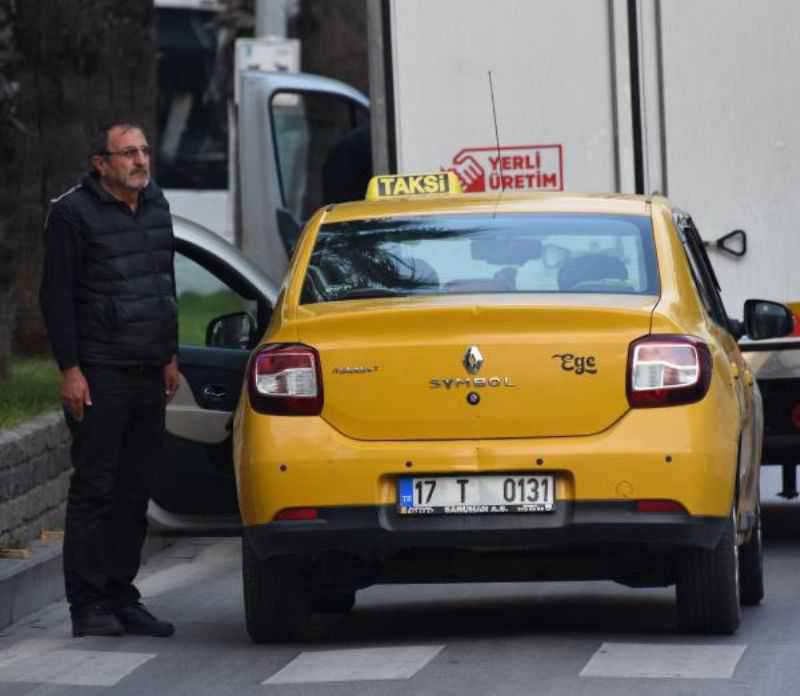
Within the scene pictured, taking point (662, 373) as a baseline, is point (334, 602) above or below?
below

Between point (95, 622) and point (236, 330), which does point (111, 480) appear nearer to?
point (95, 622)

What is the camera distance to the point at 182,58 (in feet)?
177

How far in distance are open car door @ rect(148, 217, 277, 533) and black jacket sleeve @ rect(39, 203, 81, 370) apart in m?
1.68

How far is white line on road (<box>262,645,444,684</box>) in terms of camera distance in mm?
8641

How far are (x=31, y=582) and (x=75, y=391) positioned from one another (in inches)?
57.8

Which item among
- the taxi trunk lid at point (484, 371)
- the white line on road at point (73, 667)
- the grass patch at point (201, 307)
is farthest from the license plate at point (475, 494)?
the grass patch at point (201, 307)

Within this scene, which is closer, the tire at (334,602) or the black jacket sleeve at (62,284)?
the black jacket sleeve at (62,284)

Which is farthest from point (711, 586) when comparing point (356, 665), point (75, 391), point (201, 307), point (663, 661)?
point (201, 307)

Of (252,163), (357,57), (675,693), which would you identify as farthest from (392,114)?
(357,57)

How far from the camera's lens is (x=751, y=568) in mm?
10219

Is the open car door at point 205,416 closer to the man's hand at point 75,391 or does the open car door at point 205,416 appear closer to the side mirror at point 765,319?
the man's hand at point 75,391

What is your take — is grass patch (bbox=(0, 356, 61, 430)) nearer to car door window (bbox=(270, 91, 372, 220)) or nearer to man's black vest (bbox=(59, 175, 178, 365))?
man's black vest (bbox=(59, 175, 178, 365))

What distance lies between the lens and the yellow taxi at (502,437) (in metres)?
8.83

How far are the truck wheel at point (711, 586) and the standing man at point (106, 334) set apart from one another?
1.99 metres
